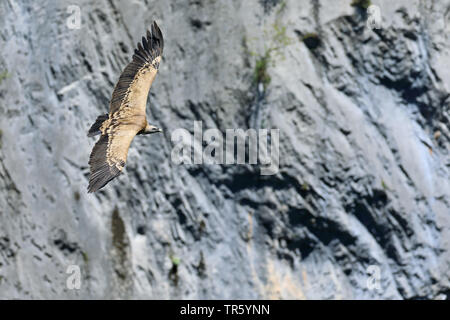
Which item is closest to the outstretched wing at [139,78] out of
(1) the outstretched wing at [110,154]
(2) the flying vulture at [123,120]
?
Result: (2) the flying vulture at [123,120]

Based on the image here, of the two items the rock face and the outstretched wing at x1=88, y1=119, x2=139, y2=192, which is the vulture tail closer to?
the outstretched wing at x1=88, y1=119, x2=139, y2=192

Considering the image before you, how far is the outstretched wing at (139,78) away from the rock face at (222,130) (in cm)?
→ 369

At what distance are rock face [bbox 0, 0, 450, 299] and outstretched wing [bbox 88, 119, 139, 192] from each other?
466 cm

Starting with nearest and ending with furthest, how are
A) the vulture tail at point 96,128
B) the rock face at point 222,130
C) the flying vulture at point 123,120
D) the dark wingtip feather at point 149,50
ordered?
the flying vulture at point 123,120
the vulture tail at point 96,128
the dark wingtip feather at point 149,50
the rock face at point 222,130

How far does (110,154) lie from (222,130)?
5227 mm

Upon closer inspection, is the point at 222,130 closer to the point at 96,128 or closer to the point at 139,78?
the point at 139,78

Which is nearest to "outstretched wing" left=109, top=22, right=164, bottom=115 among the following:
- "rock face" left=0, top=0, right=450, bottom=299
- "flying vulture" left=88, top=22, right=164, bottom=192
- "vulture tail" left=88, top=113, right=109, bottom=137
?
"flying vulture" left=88, top=22, right=164, bottom=192

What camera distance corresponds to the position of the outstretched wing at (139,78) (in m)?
13.9

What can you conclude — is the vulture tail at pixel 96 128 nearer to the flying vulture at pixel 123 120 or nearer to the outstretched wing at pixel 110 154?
the flying vulture at pixel 123 120

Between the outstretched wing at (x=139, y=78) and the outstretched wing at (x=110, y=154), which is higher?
the outstretched wing at (x=139, y=78)

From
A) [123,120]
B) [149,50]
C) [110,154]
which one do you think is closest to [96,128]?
[123,120]

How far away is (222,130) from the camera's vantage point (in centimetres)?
1802
